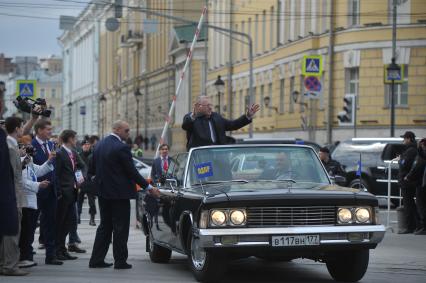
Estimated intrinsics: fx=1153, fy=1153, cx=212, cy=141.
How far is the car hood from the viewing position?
12.7 meters

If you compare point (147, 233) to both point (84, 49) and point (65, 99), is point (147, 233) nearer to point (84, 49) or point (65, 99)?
point (84, 49)

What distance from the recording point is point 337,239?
12.8 meters

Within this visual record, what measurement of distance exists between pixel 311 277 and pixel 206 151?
2066 mm

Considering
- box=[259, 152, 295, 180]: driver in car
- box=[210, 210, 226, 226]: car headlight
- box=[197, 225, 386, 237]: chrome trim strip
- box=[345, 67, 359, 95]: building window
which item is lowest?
box=[197, 225, 386, 237]: chrome trim strip

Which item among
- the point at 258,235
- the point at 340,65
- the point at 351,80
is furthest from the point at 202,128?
the point at 340,65

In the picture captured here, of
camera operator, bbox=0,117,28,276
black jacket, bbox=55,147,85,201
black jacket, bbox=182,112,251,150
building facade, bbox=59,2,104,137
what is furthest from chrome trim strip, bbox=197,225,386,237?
building facade, bbox=59,2,104,137

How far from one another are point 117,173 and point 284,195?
291cm

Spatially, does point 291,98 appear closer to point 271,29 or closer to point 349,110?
point 271,29

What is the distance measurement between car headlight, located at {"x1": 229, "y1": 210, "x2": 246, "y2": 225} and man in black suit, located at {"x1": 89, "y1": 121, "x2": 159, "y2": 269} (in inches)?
87.5

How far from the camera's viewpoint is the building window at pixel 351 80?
50844 mm

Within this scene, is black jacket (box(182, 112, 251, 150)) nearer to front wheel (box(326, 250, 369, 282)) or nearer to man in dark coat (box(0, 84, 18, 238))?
front wheel (box(326, 250, 369, 282))

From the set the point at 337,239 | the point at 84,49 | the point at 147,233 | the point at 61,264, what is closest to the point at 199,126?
the point at 147,233

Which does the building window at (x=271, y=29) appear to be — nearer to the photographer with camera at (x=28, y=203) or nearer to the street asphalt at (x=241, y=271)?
the street asphalt at (x=241, y=271)

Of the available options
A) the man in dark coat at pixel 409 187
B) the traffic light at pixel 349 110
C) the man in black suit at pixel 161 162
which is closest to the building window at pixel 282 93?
the traffic light at pixel 349 110
